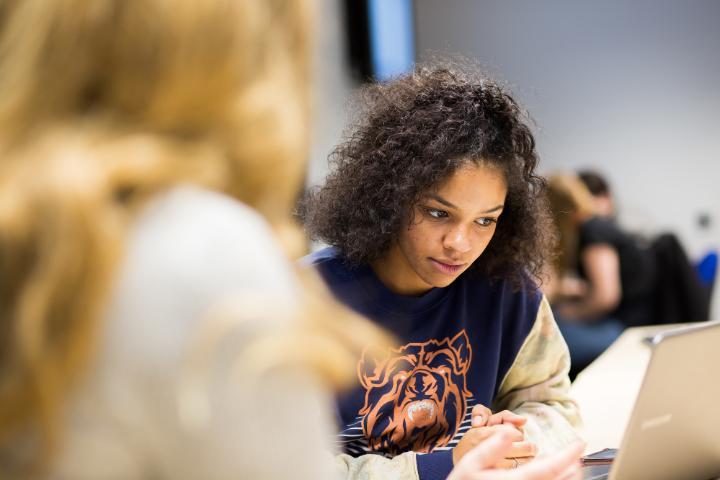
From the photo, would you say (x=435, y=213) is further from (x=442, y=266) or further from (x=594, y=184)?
(x=594, y=184)

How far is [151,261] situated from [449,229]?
1046 millimetres

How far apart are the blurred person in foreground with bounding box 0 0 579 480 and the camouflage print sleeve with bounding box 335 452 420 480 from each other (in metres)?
0.75

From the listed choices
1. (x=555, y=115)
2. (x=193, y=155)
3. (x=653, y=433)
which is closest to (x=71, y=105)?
(x=193, y=155)

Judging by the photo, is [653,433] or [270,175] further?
[653,433]

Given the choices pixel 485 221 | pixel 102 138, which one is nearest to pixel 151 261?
pixel 102 138

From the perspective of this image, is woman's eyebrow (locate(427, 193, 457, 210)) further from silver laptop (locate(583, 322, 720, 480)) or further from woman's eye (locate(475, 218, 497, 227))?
silver laptop (locate(583, 322, 720, 480))

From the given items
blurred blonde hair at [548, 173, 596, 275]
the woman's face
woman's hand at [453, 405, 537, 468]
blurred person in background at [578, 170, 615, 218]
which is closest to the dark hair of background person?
blurred person in background at [578, 170, 615, 218]

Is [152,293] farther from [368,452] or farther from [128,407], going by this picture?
[368,452]

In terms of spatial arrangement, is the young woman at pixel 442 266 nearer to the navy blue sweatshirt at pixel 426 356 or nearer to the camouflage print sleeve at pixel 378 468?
the navy blue sweatshirt at pixel 426 356

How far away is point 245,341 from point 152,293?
6cm

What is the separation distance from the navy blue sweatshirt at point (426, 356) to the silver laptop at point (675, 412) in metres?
0.34

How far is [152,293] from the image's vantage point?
0.47 meters

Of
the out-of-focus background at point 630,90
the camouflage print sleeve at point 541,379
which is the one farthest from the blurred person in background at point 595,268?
the out-of-focus background at point 630,90

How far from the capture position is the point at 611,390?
6.82 ft
